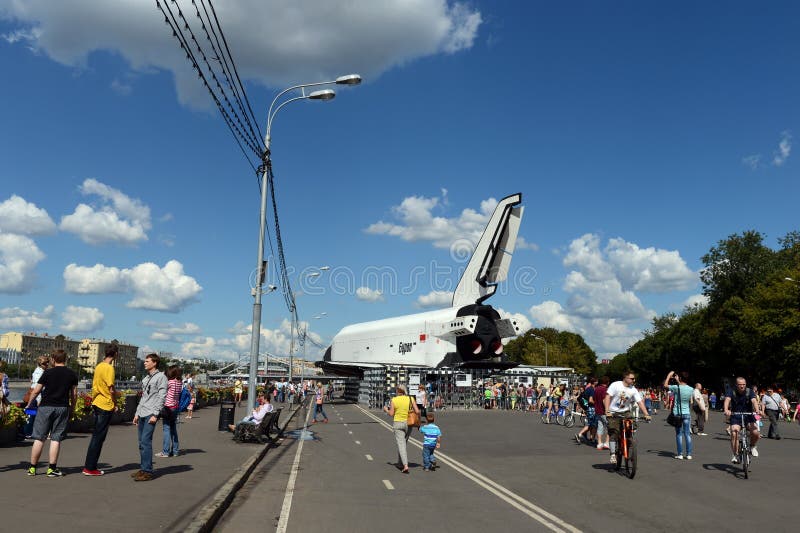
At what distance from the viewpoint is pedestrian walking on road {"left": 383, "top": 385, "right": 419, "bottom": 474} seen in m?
12.7

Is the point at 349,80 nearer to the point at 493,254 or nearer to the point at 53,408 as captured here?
the point at 53,408

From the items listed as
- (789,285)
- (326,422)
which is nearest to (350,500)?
(326,422)

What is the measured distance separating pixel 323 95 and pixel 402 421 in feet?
39.5

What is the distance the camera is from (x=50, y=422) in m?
9.72

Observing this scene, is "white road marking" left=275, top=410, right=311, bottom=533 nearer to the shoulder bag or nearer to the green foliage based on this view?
the shoulder bag

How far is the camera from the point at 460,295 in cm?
5375

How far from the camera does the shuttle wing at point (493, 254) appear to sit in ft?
167

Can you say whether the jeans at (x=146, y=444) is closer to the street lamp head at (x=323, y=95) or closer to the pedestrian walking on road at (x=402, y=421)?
the pedestrian walking on road at (x=402, y=421)

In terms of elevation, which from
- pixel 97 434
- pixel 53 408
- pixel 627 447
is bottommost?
pixel 627 447

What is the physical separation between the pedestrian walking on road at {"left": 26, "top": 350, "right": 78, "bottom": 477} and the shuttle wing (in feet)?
142

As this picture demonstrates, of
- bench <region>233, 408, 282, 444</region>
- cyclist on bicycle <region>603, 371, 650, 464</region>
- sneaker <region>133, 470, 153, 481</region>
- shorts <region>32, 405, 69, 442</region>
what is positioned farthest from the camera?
bench <region>233, 408, 282, 444</region>

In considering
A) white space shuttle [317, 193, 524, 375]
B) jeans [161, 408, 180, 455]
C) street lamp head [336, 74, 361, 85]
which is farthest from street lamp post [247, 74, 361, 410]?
white space shuttle [317, 193, 524, 375]

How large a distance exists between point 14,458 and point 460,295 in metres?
43.6

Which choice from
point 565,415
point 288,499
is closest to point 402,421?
point 288,499
